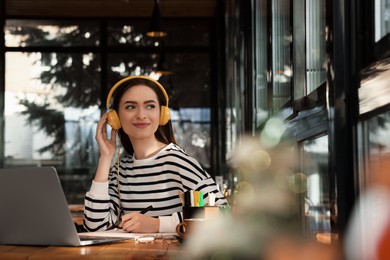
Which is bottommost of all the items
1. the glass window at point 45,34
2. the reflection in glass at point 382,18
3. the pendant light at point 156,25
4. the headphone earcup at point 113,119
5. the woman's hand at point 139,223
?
the woman's hand at point 139,223

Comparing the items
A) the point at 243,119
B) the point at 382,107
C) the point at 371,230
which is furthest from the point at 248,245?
the point at 243,119

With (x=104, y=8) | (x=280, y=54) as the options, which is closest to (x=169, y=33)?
(x=104, y=8)

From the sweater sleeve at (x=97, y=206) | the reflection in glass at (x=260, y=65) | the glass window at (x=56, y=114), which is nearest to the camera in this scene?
the sweater sleeve at (x=97, y=206)

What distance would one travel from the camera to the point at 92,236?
204 centimetres

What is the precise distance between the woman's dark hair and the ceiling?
666 centimetres

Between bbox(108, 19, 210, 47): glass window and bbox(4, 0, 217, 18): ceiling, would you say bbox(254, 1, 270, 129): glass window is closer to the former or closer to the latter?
bbox(4, 0, 217, 18): ceiling

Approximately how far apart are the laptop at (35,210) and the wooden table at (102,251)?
0.03 meters

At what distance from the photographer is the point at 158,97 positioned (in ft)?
8.23

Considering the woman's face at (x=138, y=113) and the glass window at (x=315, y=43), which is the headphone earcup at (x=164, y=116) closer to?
the woman's face at (x=138, y=113)

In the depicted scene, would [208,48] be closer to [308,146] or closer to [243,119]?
[243,119]

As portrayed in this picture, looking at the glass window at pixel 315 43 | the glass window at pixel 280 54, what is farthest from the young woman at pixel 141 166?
the glass window at pixel 280 54

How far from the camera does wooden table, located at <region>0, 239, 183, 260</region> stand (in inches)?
63.4

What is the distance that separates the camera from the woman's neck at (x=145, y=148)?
8.16ft

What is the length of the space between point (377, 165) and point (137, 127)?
1.06 metres
